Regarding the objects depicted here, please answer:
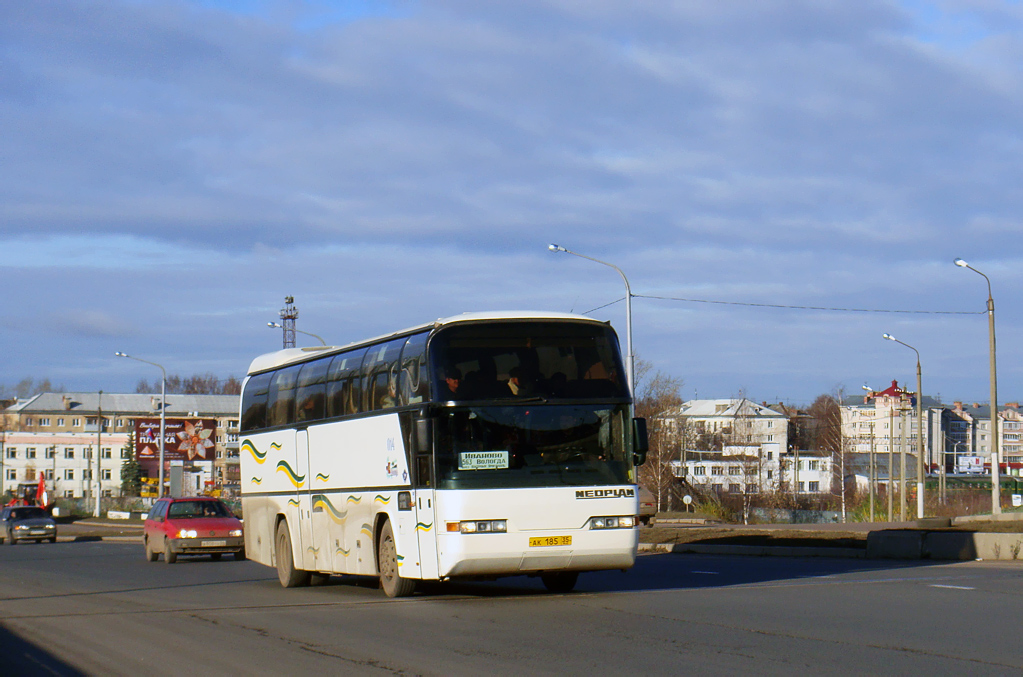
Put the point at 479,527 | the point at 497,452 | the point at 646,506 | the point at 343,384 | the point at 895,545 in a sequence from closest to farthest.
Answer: the point at 479,527, the point at 497,452, the point at 343,384, the point at 895,545, the point at 646,506

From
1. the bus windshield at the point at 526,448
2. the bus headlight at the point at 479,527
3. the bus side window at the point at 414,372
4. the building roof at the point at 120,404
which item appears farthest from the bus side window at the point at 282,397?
the building roof at the point at 120,404

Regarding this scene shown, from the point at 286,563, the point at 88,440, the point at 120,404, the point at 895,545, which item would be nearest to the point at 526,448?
the point at 286,563

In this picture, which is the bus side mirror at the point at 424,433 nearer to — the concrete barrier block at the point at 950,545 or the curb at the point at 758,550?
the concrete barrier block at the point at 950,545

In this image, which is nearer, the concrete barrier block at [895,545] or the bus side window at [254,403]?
the bus side window at [254,403]

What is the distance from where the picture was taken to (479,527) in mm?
13742

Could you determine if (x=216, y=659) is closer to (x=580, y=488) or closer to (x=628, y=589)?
(x=580, y=488)

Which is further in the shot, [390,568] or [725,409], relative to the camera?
[725,409]

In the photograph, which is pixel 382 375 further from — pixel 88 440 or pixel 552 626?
pixel 88 440

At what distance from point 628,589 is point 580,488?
2500 mm

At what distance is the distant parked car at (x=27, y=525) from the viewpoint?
46250mm

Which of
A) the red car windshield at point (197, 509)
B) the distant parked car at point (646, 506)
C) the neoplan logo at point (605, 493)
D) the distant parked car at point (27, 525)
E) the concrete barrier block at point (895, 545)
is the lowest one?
the distant parked car at point (27, 525)

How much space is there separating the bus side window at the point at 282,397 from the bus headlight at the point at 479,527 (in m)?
5.63

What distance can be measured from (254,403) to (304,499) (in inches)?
125

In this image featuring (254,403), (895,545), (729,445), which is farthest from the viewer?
(729,445)
